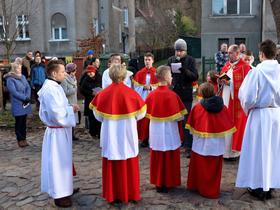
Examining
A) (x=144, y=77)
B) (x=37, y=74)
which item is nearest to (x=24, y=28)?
(x=37, y=74)

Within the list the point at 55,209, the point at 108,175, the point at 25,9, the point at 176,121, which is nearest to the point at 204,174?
the point at 176,121

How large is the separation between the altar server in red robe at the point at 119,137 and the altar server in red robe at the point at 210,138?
3.00 feet

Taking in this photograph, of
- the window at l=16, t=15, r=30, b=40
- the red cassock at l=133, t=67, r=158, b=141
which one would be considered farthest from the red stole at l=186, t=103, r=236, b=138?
the window at l=16, t=15, r=30, b=40

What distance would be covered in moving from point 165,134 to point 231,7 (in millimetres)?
18520

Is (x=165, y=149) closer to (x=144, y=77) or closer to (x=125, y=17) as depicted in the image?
(x=144, y=77)

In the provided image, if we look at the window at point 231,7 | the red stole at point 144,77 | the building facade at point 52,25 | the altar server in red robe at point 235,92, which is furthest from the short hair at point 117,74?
the building facade at point 52,25

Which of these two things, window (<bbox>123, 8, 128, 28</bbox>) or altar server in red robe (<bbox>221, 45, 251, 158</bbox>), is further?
window (<bbox>123, 8, 128, 28</bbox>)

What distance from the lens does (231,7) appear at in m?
23.0

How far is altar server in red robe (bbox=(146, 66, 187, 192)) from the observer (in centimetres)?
605

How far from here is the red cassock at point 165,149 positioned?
6059mm

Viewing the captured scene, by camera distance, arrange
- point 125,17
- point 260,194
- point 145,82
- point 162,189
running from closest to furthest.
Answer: point 260,194 < point 162,189 < point 145,82 < point 125,17

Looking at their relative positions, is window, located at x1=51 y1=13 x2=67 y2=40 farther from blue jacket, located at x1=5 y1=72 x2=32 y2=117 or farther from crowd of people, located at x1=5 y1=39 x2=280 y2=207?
crowd of people, located at x1=5 y1=39 x2=280 y2=207

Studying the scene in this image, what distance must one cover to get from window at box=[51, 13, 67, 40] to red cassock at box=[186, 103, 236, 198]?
2555 centimetres

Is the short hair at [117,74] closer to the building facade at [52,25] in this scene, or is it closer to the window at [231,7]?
the window at [231,7]
